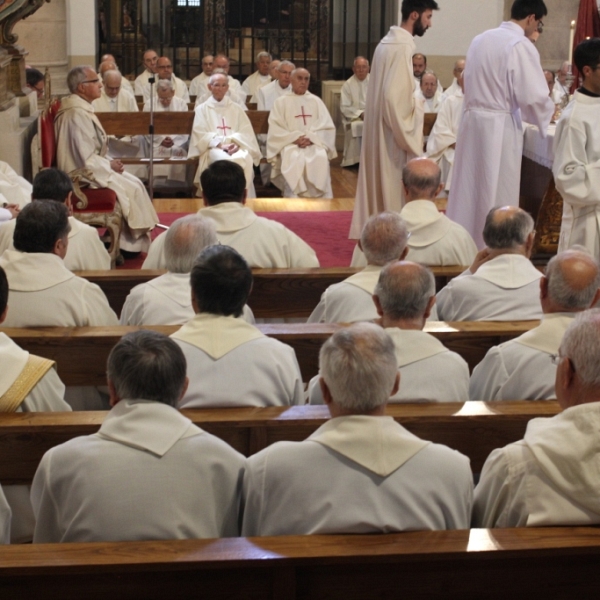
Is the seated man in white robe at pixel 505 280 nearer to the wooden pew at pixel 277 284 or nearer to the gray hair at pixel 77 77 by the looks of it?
the wooden pew at pixel 277 284

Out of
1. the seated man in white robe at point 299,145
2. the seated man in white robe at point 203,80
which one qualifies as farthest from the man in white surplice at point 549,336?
the seated man in white robe at point 203,80

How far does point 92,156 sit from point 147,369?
17.8 ft

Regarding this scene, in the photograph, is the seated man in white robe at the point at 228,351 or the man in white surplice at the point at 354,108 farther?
the man in white surplice at the point at 354,108

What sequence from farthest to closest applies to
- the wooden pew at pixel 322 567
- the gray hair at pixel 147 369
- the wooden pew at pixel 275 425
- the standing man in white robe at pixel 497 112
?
the standing man in white robe at pixel 497 112, the wooden pew at pixel 275 425, the gray hair at pixel 147 369, the wooden pew at pixel 322 567

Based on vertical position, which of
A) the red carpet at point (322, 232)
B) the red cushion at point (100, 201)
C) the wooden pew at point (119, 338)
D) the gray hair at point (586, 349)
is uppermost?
the gray hair at point (586, 349)

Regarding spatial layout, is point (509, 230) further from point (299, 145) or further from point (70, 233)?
point (299, 145)

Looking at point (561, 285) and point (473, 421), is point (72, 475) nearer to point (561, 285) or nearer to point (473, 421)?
point (473, 421)

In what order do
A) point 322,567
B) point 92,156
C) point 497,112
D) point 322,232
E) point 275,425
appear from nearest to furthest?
point 322,567 → point 275,425 → point 497,112 → point 92,156 → point 322,232

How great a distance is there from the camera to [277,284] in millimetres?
4723

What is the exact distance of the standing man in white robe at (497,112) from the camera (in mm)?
6398

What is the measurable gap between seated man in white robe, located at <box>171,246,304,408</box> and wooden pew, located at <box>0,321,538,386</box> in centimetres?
40

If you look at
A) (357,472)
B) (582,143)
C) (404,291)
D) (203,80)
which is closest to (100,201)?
(582,143)

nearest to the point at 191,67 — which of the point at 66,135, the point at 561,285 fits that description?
the point at 66,135

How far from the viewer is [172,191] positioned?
1189 centimetres
